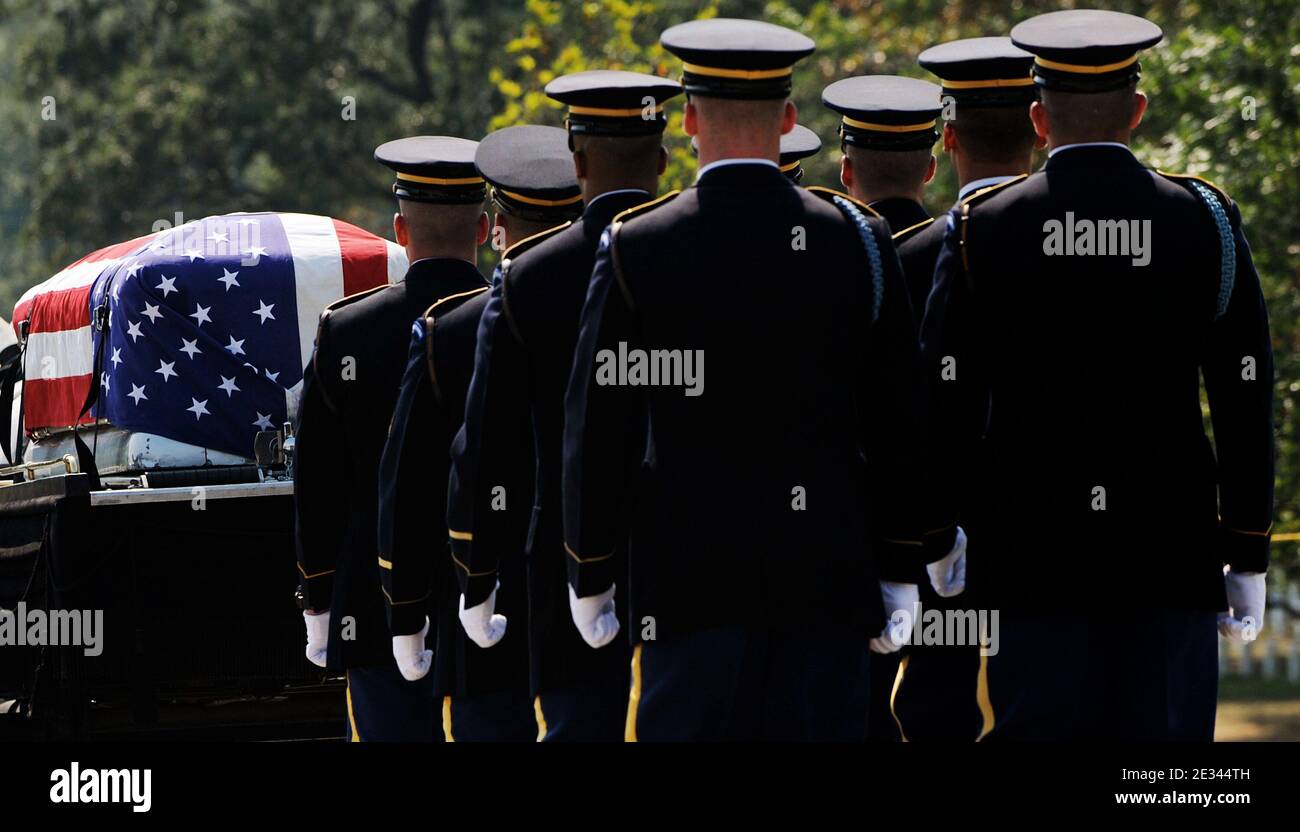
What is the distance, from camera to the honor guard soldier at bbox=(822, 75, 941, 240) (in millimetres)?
5465

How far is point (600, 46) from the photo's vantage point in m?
21.2

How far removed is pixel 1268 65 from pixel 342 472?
851 cm

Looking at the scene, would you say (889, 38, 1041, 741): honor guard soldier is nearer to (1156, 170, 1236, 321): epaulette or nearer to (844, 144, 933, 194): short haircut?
(844, 144, 933, 194): short haircut

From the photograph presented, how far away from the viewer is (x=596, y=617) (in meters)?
4.13

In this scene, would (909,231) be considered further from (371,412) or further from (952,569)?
(371,412)

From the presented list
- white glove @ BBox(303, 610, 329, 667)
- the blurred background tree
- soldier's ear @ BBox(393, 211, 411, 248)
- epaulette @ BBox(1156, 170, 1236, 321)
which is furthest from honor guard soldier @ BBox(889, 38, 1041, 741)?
the blurred background tree

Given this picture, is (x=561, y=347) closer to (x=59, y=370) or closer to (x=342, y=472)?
(x=342, y=472)

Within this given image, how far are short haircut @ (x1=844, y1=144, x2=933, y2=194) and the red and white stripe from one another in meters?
2.42

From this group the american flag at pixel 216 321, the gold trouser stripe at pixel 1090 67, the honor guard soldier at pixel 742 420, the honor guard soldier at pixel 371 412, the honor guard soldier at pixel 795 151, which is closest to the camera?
the honor guard soldier at pixel 742 420

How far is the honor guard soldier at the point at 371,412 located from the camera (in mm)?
5574

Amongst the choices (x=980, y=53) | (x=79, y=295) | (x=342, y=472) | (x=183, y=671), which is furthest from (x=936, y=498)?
(x=79, y=295)

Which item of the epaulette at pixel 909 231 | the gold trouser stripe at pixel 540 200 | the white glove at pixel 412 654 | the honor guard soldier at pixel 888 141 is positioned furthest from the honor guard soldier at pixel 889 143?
the white glove at pixel 412 654

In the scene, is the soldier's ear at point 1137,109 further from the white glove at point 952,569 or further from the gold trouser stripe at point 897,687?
the gold trouser stripe at point 897,687

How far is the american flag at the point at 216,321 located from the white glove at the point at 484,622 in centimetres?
253
